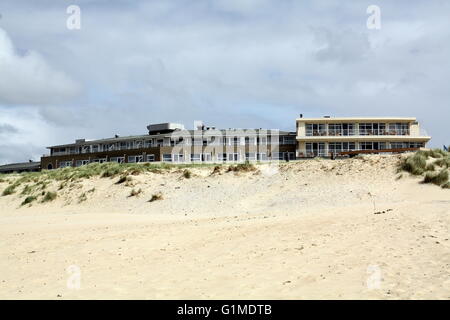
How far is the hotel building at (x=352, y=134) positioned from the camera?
3233 inches

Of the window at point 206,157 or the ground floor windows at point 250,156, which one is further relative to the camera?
the window at point 206,157

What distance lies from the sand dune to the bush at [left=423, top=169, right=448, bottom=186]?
0.66 m

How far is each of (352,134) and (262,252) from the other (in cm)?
7009

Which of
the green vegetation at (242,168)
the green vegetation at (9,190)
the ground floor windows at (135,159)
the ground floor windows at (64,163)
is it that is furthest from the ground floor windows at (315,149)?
the green vegetation at (9,190)

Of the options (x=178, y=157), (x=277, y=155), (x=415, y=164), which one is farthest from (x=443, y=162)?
(x=178, y=157)

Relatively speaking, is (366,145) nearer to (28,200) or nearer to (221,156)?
(221,156)

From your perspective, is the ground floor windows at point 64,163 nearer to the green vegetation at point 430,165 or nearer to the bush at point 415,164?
the green vegetation at point 430,165

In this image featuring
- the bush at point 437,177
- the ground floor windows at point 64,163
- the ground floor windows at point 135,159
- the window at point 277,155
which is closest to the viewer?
the bush at point 437,177

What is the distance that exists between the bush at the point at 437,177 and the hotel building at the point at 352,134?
53479mm

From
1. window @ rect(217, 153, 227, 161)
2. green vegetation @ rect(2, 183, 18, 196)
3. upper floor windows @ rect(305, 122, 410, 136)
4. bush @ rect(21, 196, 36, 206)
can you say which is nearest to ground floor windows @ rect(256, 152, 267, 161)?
window @ rect(217, 153, 227, 161)

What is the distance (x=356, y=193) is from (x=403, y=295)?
A: 765 inches

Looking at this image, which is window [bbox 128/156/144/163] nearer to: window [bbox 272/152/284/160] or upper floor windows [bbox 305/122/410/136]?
window [bbox 272/152/284/160]

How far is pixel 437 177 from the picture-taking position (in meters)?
28.1
